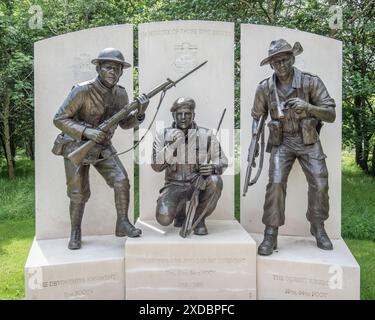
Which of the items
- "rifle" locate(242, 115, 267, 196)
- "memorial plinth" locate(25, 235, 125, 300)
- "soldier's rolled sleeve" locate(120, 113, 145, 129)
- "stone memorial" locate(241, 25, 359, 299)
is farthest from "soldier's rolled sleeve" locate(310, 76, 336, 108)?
"memorial plinth" locate(25, 235, 125, 300)

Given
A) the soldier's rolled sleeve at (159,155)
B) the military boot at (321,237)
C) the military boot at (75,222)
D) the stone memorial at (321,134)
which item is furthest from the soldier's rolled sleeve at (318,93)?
the military boot at (75,222)

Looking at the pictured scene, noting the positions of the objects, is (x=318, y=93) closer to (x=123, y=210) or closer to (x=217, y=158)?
(x=217, y=158)

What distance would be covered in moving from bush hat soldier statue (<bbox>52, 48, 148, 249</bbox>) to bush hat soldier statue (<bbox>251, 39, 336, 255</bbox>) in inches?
53.3

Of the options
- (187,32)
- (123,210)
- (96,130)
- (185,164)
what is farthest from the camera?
(187,32)

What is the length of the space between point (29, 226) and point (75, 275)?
3924 millimetres

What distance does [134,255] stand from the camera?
426 centimetres

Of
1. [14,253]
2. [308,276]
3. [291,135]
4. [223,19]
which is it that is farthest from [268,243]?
[223,19]

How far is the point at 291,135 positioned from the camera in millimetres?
4719

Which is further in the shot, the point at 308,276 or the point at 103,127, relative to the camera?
the point at 103,127

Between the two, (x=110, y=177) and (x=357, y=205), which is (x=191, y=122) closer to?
(x=110, y=177)

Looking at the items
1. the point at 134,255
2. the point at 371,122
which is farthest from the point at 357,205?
the point at 134,255

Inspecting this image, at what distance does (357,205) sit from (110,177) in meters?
5.41

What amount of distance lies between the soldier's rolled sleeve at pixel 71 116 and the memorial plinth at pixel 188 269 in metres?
1.22

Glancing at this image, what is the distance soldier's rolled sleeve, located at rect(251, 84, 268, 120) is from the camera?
187 inches
